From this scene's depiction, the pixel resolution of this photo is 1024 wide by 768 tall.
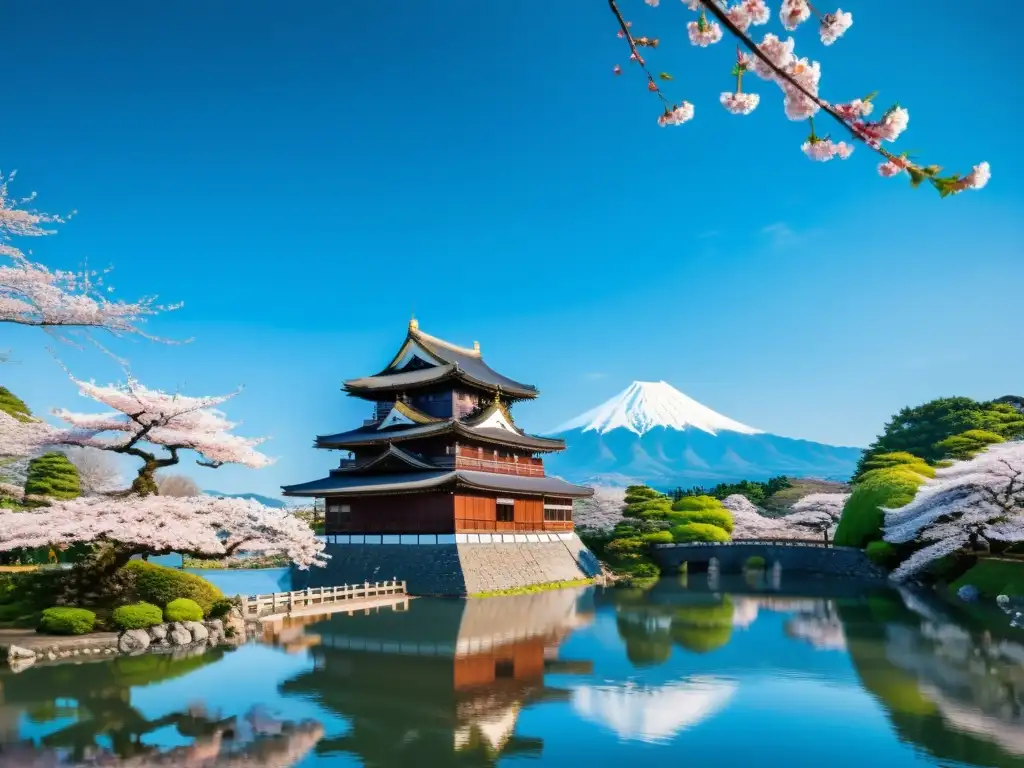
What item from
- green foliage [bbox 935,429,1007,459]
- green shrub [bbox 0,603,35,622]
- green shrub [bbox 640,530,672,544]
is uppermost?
green foliage [bbox 935,429,1007,459]

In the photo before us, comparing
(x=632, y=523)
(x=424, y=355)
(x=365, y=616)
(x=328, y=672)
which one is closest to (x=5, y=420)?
(x=328, y=672)

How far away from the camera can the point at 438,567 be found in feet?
98.6

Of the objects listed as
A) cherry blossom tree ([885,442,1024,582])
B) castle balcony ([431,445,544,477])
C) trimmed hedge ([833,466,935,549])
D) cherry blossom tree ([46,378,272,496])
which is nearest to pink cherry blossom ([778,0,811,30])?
cherry blossom tree ([46,378,272,496])

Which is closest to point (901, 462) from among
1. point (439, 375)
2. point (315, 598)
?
point (439, 375)

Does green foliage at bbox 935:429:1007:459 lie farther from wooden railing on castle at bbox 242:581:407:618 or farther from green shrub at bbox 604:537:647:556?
wooden railing on castle at bbox 242:581:407:618

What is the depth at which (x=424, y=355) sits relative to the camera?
38188mm

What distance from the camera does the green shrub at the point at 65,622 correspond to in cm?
1714

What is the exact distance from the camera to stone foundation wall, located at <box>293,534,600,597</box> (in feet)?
98.0

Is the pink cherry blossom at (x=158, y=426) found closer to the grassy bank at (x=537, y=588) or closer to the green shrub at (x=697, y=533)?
the grassy bank at (x=537, y=588)

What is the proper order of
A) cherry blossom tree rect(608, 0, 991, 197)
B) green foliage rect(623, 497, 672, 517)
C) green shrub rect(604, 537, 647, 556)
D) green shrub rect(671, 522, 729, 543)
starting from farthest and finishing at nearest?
1. green foliage rect(623, 497, 672, 517)
2. green shrub rect(671, 522, 729, 543)
3. green shrub rect(604, 537, 647, 556)
4. cherry blossom tree rect(608, 0, 991, 197)

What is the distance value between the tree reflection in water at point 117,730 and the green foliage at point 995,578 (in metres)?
25.0

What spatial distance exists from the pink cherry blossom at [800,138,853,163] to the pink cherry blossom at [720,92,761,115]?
69cm

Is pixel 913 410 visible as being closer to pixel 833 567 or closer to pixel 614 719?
pixel 833 567

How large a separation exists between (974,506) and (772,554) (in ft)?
63.9
